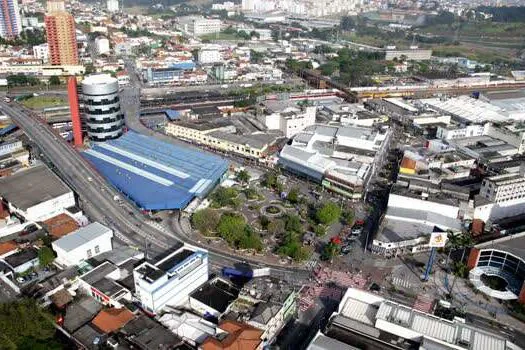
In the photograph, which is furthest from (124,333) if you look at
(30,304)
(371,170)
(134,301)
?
(371,170)

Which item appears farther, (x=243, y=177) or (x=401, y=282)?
(x=243, y=177)

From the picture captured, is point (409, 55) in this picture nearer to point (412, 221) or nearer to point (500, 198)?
point (500, 198)

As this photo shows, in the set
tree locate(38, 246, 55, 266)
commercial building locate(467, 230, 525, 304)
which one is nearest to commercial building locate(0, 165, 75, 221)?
tree locate(38, 246, 55, 266)

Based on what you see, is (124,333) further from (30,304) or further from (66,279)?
(66,279)

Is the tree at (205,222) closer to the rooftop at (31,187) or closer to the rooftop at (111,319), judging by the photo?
the rooftop at (111,319)

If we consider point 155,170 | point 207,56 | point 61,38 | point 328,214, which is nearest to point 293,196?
point 328,214

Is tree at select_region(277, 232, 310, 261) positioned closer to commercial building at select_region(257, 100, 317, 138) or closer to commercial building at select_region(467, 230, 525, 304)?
commercial building at select_region(467, 230, 525, 304)
